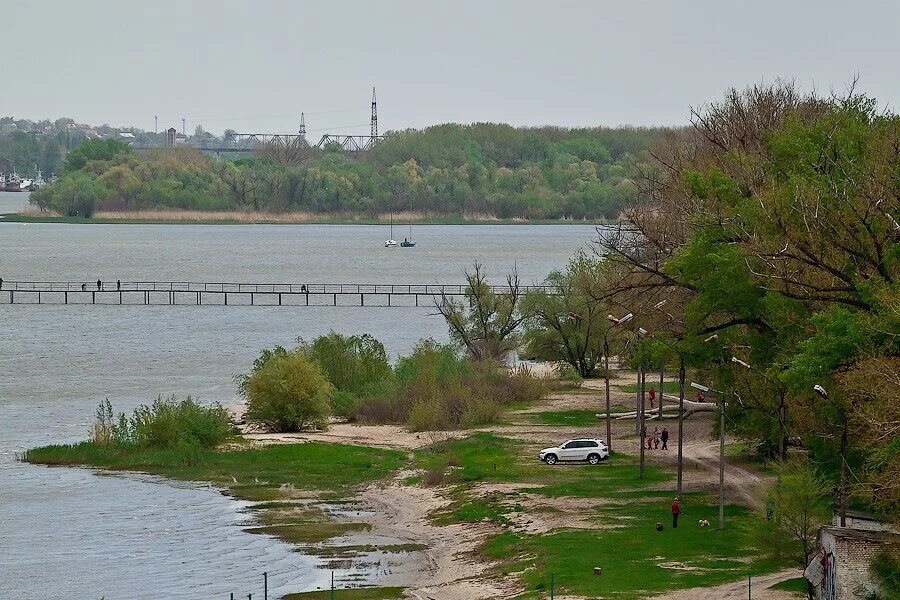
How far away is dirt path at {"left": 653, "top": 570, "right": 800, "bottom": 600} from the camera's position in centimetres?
3347

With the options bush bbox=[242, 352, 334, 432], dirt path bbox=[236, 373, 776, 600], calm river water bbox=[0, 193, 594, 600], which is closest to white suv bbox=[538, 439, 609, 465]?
dirt path bbox=[236, 373, 776, 600]

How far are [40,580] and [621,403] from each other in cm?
3103

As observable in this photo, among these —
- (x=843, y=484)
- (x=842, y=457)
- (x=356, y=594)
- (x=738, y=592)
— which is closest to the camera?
(x=738, y=592)

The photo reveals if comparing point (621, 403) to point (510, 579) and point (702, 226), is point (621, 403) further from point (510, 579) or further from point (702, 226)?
point (510, 579)

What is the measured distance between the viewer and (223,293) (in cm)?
14262

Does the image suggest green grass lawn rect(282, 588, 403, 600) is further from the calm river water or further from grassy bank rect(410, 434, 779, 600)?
grassy bank rect(410, 434, 779, 600)

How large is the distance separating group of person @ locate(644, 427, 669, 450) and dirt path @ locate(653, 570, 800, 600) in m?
19.8

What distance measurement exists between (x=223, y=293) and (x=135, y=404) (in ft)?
222

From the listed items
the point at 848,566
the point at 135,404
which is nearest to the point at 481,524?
the point at 848,566

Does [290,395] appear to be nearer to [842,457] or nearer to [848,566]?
[842,457]

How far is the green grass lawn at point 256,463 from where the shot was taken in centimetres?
5419

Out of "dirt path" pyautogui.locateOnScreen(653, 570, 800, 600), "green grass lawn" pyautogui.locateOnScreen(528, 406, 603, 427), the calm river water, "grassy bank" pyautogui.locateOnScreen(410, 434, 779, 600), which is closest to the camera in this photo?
"dirt path" pyautogui.locateOnScreen(653, 570, 800, 600)

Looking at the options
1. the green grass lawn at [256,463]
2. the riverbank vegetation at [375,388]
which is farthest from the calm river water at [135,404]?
the riverbank vegetation at [375,388]

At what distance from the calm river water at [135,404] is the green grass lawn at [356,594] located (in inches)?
38.5
